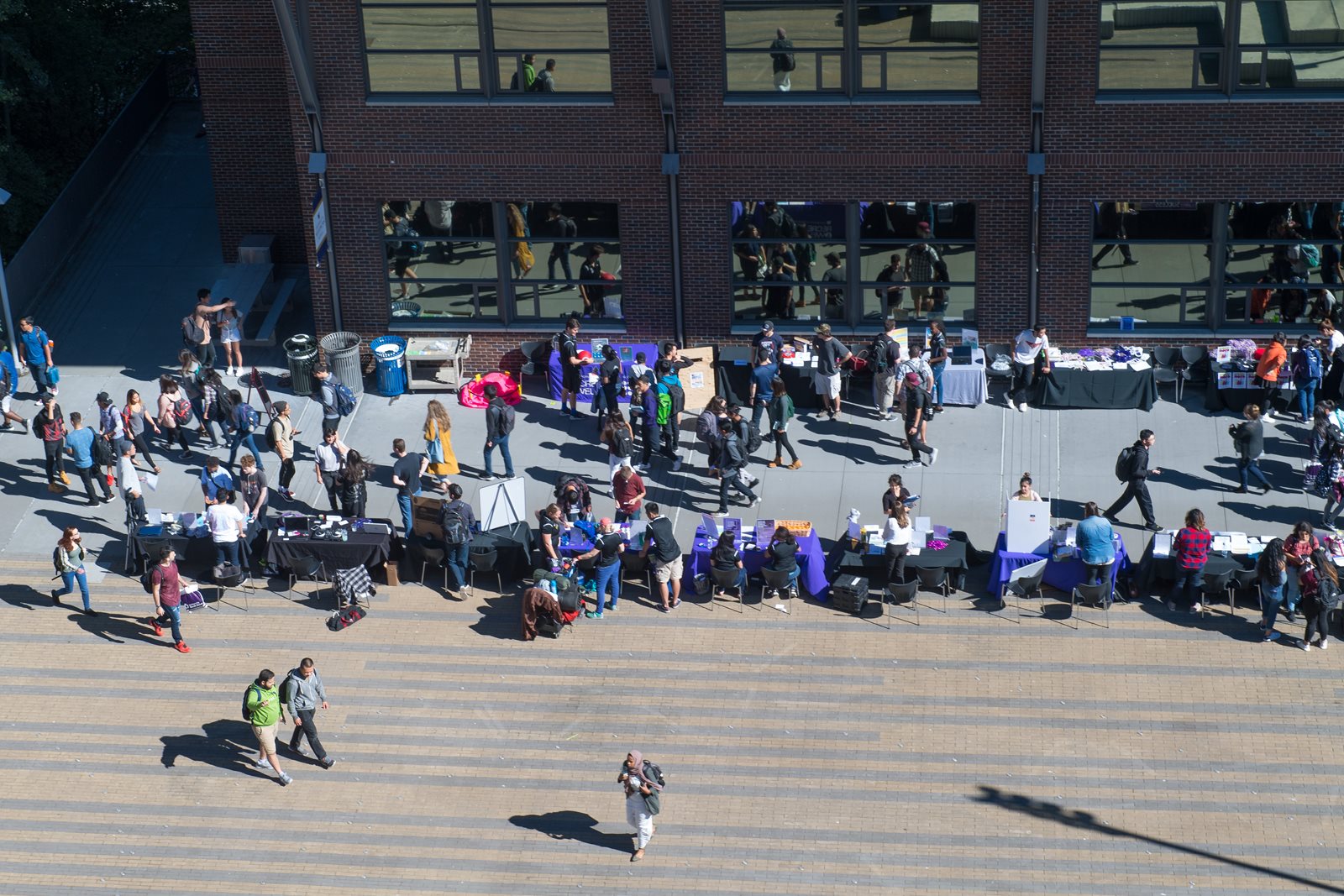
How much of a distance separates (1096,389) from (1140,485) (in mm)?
3859

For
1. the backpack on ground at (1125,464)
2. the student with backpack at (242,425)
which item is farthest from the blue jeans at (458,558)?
the backpack on ground at (1125,464)

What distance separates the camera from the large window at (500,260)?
3541cm

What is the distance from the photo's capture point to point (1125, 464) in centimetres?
3089

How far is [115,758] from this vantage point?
27.8 metres

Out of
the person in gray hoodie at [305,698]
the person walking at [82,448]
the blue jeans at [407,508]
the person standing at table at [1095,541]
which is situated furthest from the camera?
the person walking at [82,448]

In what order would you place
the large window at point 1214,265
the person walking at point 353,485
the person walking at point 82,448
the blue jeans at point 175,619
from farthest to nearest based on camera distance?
1. the large window at point 1214,265
2. the person walking at point 82,448
3. the person walking at point 353,485
4. the blue jeans at point 175,619

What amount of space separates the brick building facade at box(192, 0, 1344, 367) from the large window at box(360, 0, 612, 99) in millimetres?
274

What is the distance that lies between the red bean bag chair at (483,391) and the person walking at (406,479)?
3.87 m

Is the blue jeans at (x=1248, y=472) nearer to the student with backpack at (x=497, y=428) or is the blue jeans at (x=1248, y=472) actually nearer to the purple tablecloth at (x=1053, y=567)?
the purple tablecloth at (x=1053, y=567)

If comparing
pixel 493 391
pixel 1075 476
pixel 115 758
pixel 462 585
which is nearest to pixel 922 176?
pixel 1075 476

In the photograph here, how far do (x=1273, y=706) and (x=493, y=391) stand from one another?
13.0 meters

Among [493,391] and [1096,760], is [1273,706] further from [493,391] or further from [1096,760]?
[493,391]

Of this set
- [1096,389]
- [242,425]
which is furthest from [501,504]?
[1096,389]

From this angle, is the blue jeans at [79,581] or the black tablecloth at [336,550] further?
the black tablecloth at [336,550]
